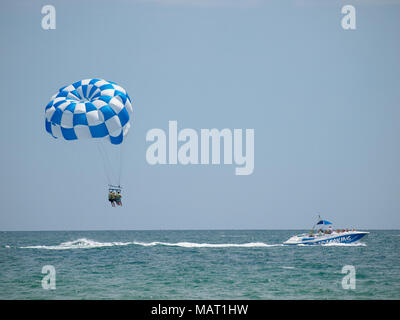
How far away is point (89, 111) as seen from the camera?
25.0 metres

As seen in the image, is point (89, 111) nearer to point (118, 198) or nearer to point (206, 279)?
point (118, 198)

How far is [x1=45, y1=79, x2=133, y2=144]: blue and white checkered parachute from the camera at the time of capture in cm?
2505

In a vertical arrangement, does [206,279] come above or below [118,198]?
below

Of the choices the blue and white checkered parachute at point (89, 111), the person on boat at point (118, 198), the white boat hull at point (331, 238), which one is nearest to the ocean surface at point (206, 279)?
the person on boat at point (118, 198)

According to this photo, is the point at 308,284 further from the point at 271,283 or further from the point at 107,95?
the point at 107,95

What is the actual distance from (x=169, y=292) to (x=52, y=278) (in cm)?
616

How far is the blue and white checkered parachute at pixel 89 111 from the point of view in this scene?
2505cm

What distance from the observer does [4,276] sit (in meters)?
25.2

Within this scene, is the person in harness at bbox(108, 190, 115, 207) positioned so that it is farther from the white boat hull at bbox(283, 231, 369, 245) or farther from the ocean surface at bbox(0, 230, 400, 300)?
the white boat hull at bbox(283, 231, 369, 245)

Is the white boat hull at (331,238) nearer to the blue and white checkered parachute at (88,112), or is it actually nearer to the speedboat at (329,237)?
the speedboat at (329,237)

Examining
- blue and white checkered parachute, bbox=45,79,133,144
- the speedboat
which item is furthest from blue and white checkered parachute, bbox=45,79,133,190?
the speedboat

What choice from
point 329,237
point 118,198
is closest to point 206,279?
point 118,198

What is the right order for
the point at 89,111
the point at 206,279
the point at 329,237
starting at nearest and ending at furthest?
1. the point at 206,279
2. the point at 89,111
3. the point at 329,237
